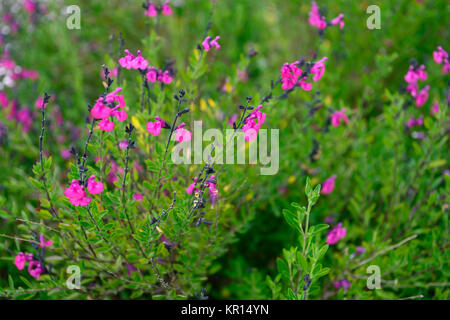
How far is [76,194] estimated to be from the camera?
131cm

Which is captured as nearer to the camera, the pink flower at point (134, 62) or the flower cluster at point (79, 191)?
the flower cluster at point (79, 191)

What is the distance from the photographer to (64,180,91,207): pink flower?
4.26 feet

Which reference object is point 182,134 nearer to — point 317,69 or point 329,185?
point 317,69

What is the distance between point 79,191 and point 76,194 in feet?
0.05

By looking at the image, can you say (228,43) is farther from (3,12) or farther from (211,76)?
(3,12)

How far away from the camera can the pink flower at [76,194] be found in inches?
51.1

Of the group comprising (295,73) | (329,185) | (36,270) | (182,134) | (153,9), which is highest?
(153,9)

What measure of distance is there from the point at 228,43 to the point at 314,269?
2609 millimetres

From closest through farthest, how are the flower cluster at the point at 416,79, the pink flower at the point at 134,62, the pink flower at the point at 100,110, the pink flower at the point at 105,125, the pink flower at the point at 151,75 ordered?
the pink flower at the point at 100,110
the pink flower at the point at 105,125
the pink flower at the point at 134,62
the pink flower at the point at 151,75
the flower cluster at the point at 416,79

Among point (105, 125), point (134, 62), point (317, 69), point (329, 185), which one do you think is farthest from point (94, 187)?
point (329, 185)

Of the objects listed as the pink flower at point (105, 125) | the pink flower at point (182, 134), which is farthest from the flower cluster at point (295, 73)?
the pink flower at point (105, 125)

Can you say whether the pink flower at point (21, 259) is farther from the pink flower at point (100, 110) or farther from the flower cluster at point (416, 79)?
the flower cluster at point (416, 79)

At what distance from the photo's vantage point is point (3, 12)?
3.19 meters
